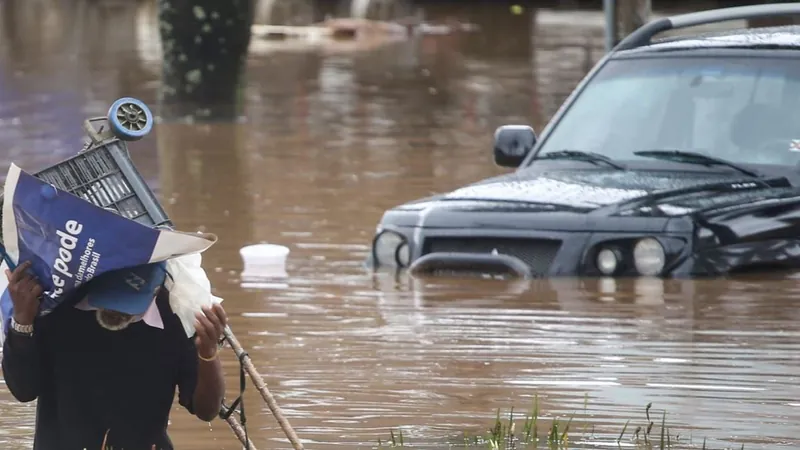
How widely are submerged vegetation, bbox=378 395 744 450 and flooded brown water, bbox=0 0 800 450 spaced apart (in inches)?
3.3

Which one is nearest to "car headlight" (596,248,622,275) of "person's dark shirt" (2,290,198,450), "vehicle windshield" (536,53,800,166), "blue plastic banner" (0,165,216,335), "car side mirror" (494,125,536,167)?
"vehicle windshield" (536,53,800,166)

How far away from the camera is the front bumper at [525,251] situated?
930 centimetres

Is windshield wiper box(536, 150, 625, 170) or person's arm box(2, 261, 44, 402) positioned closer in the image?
person's arm box(2, 261, 44, 402)

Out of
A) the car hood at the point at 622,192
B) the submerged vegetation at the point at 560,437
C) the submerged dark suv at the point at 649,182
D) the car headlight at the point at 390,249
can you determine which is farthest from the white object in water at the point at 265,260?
the submerged vegetation at the point at 560,437

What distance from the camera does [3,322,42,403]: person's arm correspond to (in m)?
5.04

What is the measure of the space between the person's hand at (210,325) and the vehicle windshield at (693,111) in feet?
17.1

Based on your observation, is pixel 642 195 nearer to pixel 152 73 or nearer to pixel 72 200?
pixel 72 200

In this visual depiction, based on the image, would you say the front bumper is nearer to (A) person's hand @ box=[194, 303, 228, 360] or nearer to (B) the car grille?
(B) the car grille

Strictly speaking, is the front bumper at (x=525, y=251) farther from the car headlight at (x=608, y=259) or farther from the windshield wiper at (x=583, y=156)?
the windshield wiper at (x=583, y=156)

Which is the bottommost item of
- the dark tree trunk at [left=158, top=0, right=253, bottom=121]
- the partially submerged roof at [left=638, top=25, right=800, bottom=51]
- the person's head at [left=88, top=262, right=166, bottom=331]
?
the dark tree trunk at [left=158, top=0, right=253, bottom=121]

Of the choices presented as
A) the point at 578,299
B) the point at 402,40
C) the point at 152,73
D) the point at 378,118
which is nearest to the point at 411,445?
the point at 578,299

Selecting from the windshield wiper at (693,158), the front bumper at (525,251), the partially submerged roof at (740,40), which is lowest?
the front bumper at (525,251)

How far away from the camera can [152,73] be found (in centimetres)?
2792

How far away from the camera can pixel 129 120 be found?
198 inches
